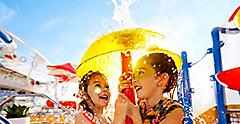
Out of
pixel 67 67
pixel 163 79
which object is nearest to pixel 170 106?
pixel 163 79

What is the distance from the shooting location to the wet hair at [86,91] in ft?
8.13

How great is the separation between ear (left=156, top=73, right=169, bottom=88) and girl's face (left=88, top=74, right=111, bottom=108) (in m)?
0.56

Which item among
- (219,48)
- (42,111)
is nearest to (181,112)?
(219,48)

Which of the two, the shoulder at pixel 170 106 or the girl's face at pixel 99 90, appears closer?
the shoulder at pixel 170 106

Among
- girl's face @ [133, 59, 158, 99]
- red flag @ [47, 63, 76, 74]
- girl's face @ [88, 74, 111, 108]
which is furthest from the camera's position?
red flag @ [47, 63, 76, 74]

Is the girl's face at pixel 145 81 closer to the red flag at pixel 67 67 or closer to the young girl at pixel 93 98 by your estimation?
the young girl at pixel 93 98

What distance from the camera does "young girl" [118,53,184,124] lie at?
194cm

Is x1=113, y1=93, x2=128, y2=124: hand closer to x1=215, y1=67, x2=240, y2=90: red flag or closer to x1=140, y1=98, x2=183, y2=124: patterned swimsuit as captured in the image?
x1=140, y1=98, x2=183, y2=124: patterned swimsuit

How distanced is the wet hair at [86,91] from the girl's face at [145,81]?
555 mm

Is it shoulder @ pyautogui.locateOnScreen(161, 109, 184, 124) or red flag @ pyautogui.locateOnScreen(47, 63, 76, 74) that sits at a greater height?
red flag @ pyautogui.locateOnScreen(47, 63, 76, 74)

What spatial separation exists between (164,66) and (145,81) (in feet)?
0.57

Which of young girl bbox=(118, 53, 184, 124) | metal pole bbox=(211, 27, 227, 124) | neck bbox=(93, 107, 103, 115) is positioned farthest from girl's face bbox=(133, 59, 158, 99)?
metal pole bbox=(211, 27, 227, 124)

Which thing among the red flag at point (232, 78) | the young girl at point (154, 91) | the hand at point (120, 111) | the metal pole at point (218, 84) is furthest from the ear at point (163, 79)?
the metal pole at point (218, 84)

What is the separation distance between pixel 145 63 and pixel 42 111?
12.5 m
